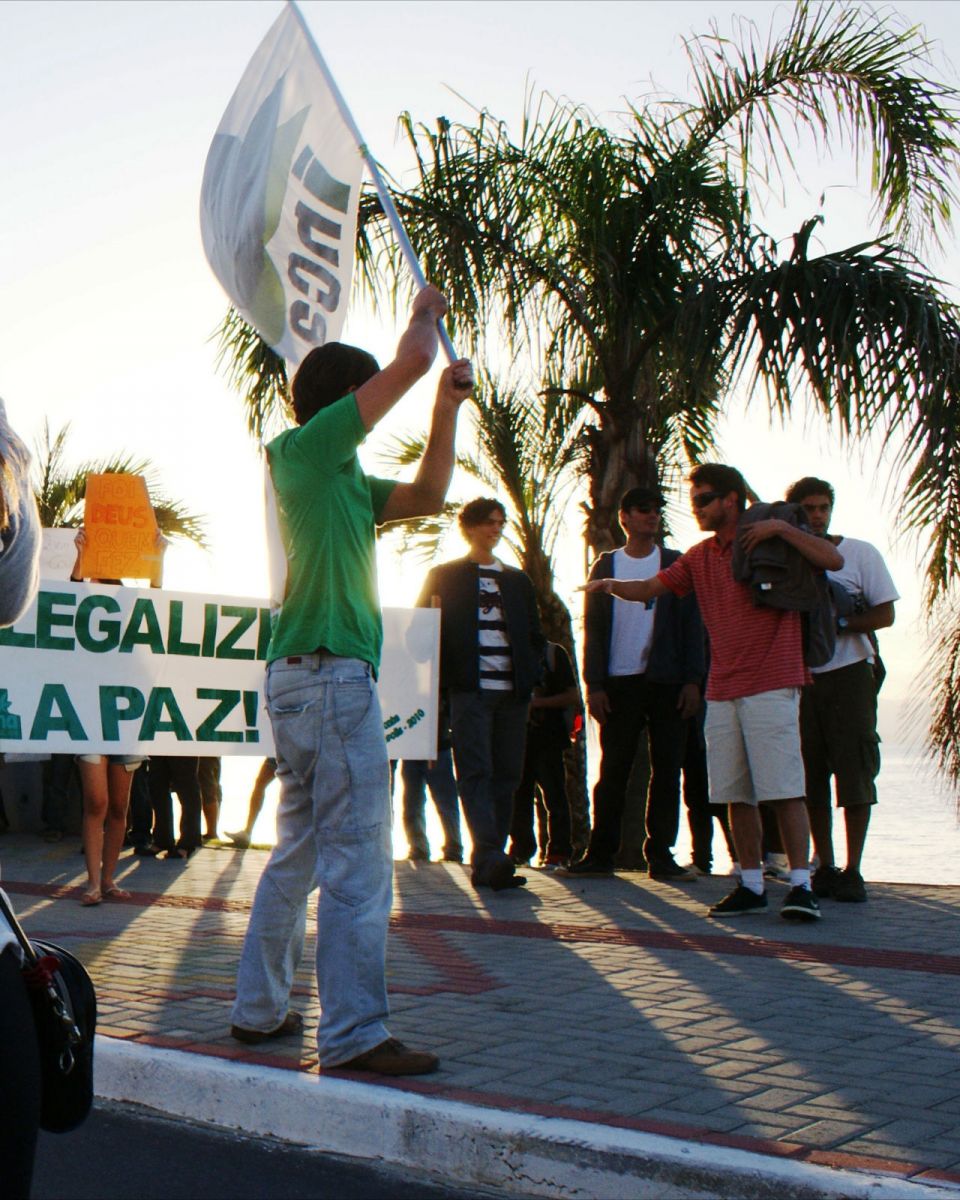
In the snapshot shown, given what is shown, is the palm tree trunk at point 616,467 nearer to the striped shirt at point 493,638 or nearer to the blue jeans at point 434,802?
the blue jeans at point 434,802

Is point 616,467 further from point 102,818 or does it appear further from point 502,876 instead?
point 102,818

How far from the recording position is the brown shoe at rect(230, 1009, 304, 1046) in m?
4.35

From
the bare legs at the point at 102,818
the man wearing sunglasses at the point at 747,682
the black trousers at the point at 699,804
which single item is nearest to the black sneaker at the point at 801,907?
the man wearing sunglasses at the point at 747,682

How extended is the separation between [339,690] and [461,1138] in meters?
1.21

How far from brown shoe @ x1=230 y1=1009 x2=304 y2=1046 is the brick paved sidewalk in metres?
0.04

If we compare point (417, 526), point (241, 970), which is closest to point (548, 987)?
point (241, 970)

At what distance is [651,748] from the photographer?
28.3 feet

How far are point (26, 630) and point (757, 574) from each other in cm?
397

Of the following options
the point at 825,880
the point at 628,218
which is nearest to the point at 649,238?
the point at 628,218

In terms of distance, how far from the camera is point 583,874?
8781 millimetres

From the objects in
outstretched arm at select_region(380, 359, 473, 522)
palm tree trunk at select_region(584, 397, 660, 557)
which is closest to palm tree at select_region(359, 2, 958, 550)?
palm tree trunk at select_region(584, 397, 660, 557)

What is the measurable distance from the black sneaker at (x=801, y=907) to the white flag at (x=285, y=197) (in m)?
3.20

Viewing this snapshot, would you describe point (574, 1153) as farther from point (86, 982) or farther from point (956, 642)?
point (956, 642)

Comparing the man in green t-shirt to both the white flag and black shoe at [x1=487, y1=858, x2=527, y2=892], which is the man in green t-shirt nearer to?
the white flag
